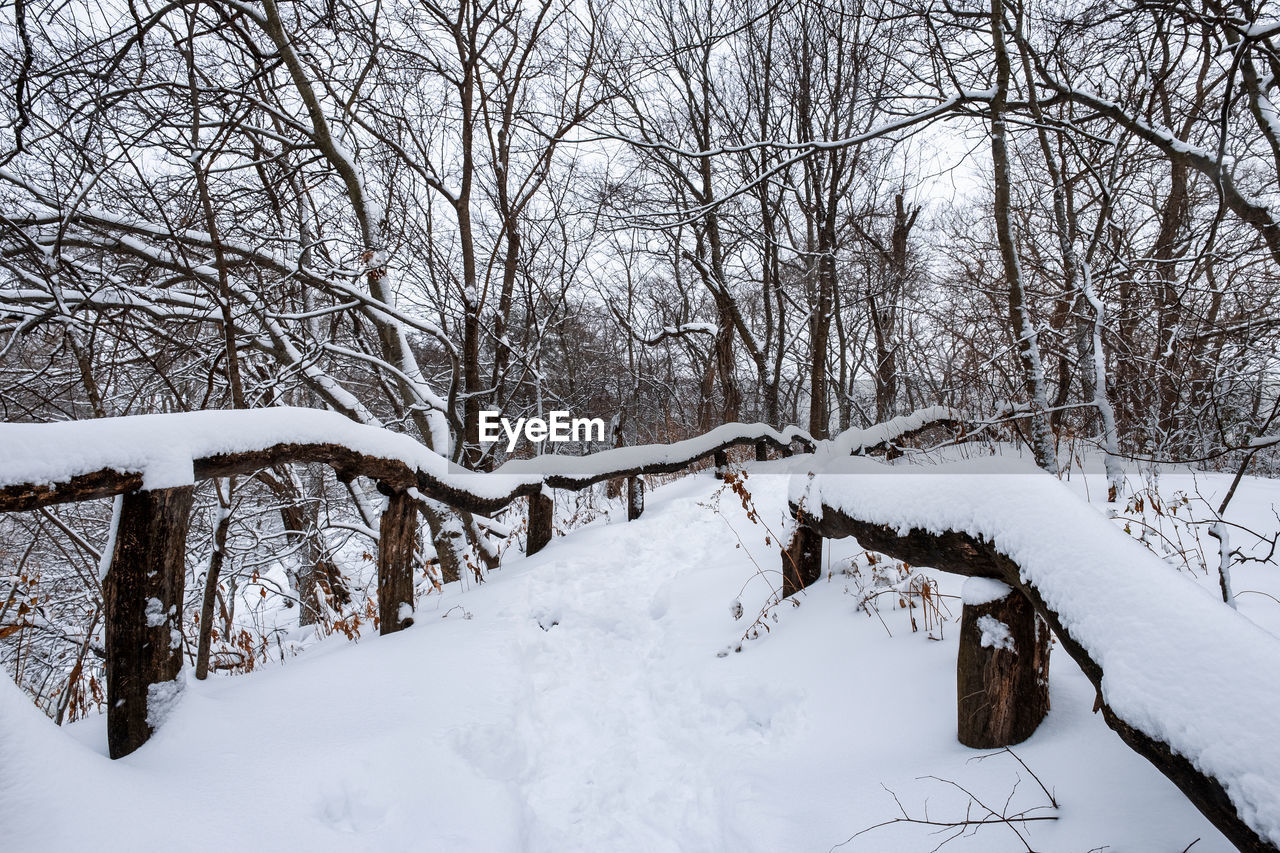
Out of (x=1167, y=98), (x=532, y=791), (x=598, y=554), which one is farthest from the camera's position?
(x=598, y=554)

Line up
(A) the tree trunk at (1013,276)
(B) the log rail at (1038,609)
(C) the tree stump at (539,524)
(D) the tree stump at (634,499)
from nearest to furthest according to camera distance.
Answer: (B) the log rail at (1038,609), (A) the tree trunk at (1013,276), (C) the tree stump at (539,524), (D) the tree stump at (634,499)

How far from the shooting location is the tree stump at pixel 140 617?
5.41ft

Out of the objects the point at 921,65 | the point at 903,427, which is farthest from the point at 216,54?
the point at 903,427

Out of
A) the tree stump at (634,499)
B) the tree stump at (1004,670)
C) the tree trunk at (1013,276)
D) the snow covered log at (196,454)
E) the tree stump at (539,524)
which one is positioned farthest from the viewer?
the tree stump at (634,499)

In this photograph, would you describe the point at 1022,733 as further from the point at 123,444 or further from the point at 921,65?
the point at 921,65

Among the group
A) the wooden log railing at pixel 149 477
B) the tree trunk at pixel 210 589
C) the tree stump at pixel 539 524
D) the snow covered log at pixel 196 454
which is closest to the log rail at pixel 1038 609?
the snow covered log at pixel 196 454

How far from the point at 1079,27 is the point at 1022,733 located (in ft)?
16.7

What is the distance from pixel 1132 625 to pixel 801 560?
2.09m

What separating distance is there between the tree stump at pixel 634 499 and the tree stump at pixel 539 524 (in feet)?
3.78

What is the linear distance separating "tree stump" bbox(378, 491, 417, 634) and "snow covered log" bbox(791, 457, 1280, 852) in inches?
98.5

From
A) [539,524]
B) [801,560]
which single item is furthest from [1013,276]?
[539,524]

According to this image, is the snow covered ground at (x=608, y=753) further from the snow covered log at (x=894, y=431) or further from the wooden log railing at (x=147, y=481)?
the snow covered log at (x=894, y=431)

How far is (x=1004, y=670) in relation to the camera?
1606mm

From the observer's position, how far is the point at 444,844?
5.49 feet
